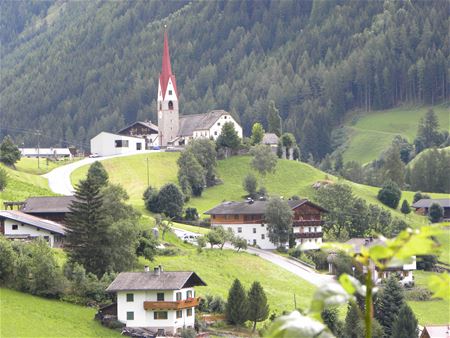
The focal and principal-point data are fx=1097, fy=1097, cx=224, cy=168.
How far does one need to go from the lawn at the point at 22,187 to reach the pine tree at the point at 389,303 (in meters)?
35.0

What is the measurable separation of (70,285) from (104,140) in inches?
2883

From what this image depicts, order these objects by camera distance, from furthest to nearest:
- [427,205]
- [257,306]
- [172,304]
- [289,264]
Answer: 1. [427,205]
2. [289,264]
3. [257,306]
4. [172,304]

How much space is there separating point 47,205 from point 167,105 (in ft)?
208

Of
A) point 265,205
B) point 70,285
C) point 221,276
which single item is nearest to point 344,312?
point 221,276

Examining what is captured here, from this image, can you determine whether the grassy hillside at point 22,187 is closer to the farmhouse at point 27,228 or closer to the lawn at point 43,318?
the farmhouse at point 27,228

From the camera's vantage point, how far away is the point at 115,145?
132 m

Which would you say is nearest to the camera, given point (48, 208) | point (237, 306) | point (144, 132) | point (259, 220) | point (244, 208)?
point (237, 306)

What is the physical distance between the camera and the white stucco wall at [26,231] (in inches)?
2926

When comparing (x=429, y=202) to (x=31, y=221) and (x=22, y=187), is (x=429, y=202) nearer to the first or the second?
(x=22, y=187)

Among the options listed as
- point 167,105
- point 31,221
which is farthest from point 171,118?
point 31,221

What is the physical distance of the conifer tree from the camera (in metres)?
61.2

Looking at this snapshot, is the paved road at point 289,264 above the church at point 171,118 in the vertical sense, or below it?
below

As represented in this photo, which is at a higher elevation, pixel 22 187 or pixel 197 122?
pixel 197 122

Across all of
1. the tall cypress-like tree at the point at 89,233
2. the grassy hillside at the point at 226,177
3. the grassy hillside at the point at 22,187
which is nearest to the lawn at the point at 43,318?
the tall cypress-like tree at the point at 89,233
